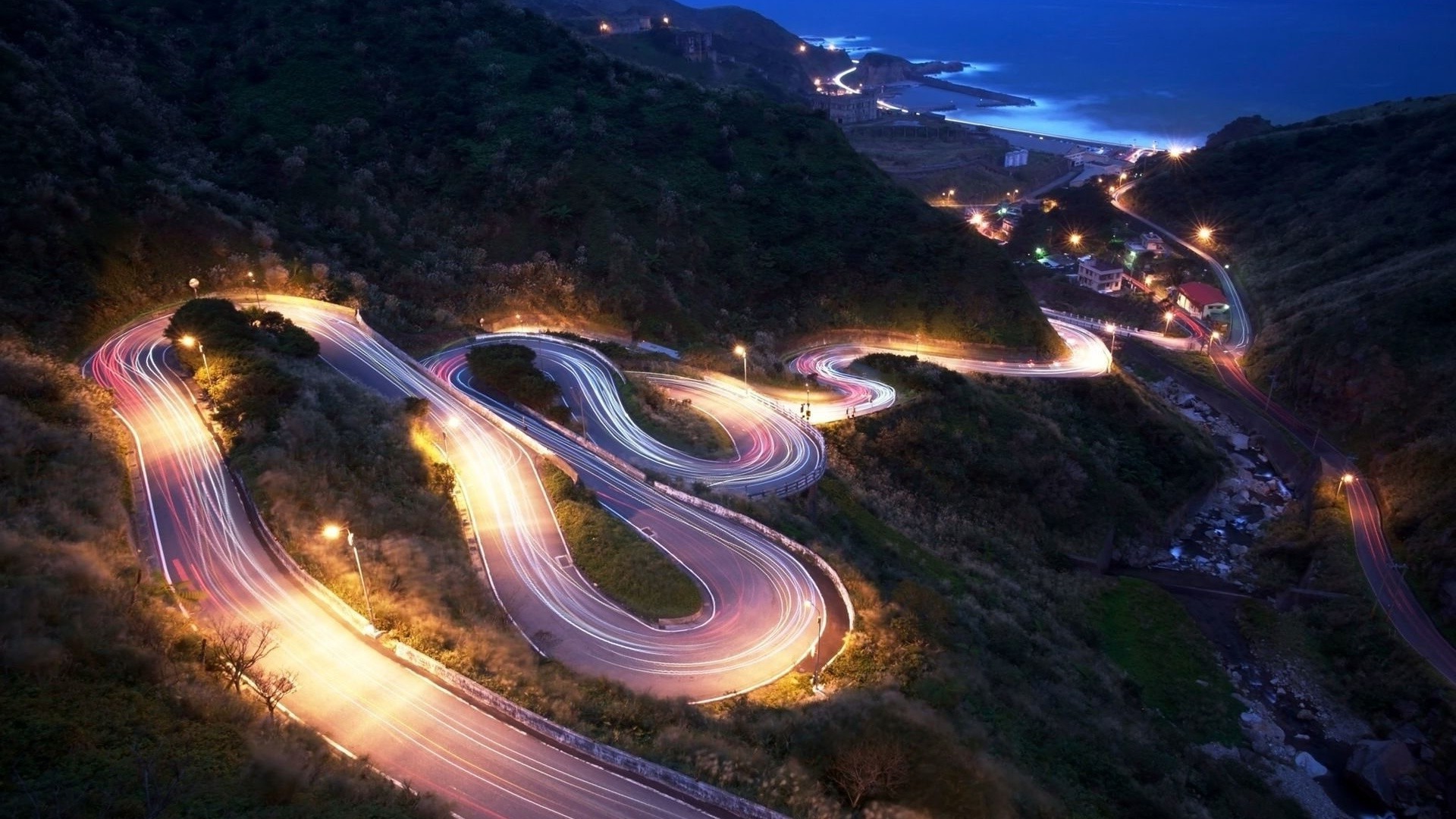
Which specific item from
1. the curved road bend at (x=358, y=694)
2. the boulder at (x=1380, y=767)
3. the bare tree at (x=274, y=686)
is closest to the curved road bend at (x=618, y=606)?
the curved road bend at (x=358, y=694)

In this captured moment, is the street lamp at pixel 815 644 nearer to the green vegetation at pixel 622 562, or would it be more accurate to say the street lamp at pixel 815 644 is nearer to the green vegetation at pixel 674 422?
the green vegetation at pixel 622 562

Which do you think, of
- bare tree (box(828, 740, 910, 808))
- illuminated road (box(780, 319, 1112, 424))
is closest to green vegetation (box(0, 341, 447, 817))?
bare tree (box(828, 740, 910, 808))

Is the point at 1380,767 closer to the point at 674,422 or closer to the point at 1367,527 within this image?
the point at 1367,527

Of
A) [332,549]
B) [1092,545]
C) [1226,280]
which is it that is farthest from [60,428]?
[1226,280]

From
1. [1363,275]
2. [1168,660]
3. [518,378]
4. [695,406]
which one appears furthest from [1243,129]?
[518,378]

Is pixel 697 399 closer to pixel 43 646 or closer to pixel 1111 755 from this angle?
pixel 1111 755

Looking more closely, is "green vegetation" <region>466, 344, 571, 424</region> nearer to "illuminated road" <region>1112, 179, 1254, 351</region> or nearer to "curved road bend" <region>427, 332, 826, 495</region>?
"curved road bend" <region>427, 332, 826, 495</region>
